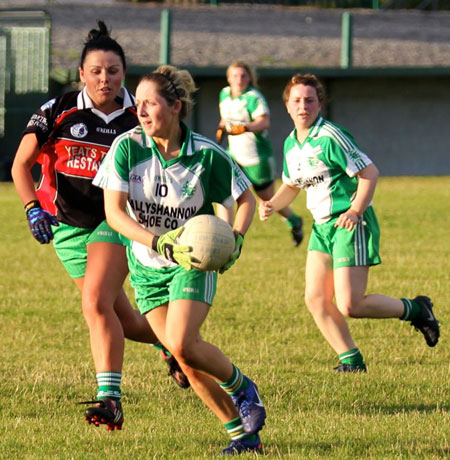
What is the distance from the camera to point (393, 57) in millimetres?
35281

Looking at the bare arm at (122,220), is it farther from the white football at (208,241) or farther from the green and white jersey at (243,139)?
the green and white jersey at (243,139)

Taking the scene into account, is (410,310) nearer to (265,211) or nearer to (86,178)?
(265,211)

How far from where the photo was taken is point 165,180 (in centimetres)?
535

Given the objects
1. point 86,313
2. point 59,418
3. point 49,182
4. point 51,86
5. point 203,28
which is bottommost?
point 59,418

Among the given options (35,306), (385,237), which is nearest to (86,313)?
(35,306)

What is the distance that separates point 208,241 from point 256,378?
93.9 inches

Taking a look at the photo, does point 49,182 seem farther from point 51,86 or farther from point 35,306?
point 51,86

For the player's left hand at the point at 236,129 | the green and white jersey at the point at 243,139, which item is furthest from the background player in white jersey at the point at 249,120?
the player's left hand at the point at 236,129

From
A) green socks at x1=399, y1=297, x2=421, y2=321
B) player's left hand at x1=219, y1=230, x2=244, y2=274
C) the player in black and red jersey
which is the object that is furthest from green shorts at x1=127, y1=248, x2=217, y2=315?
green socks at x1=399, y1=297, x2=421, y2=321

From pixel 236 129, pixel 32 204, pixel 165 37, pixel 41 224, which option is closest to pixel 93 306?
pixel 41 224

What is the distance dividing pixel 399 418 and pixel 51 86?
904 inches

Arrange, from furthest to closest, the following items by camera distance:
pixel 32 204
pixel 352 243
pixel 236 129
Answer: pixel 236 129, pixel 352 243, pixel 32 204

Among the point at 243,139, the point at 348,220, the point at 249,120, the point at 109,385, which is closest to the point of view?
the point at 109,385

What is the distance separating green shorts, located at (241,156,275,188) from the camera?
15664mm
